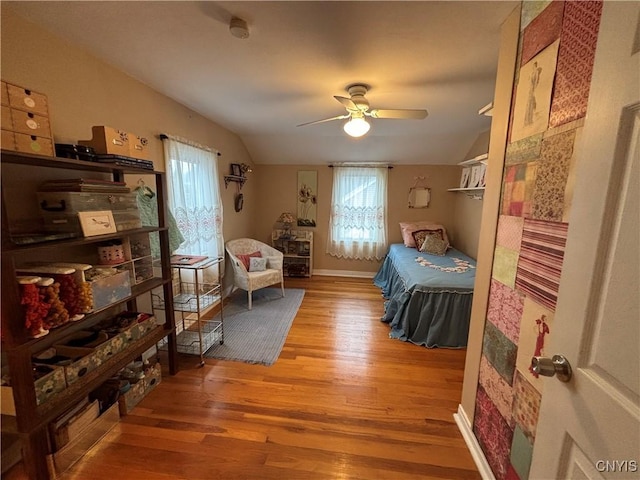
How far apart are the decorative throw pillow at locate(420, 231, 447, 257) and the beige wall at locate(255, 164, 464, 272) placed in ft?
1.64

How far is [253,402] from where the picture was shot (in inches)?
73.6

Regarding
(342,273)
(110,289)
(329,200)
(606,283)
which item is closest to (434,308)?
(606,283)

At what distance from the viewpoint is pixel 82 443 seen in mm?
1451

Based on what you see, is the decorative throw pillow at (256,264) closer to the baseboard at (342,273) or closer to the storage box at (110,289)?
the baseboard at (342,273)

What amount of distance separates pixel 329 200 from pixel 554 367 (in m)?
4.19

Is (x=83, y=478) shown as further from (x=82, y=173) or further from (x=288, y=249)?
(x=288, y=249)

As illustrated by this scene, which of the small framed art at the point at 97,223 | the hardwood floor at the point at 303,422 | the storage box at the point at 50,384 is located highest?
the small framed art at the point at 97,223

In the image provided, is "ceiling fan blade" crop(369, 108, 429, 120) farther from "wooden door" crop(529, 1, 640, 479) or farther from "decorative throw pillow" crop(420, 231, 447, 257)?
Result: "decorative throw pillow" crop(420, 231, 447, 257)

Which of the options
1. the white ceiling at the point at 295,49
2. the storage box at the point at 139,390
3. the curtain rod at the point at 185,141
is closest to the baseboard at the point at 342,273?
the curtain rod at the point at 185,141

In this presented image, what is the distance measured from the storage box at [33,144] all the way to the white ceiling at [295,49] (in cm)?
64

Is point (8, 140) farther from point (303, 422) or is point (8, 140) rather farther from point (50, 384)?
point (303, 422)

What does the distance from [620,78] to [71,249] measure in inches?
95.1

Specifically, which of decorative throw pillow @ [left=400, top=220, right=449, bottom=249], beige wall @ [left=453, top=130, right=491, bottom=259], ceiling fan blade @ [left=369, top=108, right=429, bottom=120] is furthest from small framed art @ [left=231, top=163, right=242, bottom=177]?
beige wall @ [left=453, top=130, right=491, bottom=259]

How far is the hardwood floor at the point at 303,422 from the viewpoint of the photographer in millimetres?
1426
